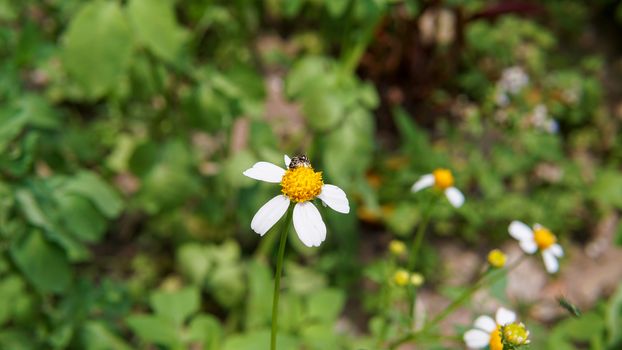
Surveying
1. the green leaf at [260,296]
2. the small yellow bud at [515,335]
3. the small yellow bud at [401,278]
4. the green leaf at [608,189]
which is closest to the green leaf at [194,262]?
the green leaf at [260,296]

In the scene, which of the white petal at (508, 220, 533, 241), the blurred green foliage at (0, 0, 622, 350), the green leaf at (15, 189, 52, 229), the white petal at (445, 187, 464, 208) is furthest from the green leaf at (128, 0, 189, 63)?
the white petal at (508, 220, 533, 241)

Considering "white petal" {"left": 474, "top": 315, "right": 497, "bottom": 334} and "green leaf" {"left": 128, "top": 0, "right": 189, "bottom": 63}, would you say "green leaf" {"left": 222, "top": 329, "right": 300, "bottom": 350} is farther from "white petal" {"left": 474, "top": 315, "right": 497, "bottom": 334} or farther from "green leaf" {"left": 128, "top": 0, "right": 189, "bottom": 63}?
"green leaf" {"left": 128, "top": 0, "right": 189, "bottom": 63}

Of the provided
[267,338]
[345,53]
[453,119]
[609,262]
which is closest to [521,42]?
[453,119]

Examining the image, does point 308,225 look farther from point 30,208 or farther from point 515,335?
point 30,208

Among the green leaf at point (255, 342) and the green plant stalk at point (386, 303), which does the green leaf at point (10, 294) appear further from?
the green plant stalk at point (386, 303)

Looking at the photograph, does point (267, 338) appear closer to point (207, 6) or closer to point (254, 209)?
point (254, 209)

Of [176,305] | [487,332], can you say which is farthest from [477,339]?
[176,305]
